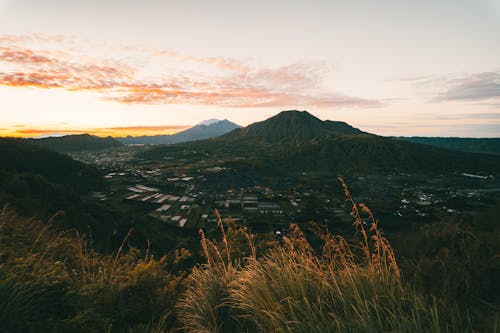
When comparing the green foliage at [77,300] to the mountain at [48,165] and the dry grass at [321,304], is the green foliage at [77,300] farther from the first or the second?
the mountain at [48,165]

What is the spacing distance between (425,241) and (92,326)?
52039 millimetres

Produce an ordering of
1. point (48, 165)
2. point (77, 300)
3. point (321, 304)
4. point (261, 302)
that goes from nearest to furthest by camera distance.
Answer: point (321, 304), point (261, 302), point (77, 300), point (48, 165)

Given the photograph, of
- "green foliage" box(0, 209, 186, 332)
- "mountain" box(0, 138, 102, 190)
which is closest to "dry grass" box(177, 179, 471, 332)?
"green foliage" box(0, 209, 186, 332)

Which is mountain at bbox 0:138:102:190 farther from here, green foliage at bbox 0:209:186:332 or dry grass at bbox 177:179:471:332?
dry grass at bbox 177:179:471:332

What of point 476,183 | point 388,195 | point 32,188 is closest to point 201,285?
point 32,188

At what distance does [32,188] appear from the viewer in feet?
132

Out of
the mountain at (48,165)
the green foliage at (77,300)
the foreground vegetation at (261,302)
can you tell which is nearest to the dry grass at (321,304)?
the foreground vegetation at (261,302)

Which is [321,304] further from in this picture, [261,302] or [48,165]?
[48,165]

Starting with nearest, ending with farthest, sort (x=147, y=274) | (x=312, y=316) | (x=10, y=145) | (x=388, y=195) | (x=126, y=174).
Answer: (x=312, y=316), (x=147, y=274), (x=10, y=145), (x=388, y=195), (x=126, y=174)

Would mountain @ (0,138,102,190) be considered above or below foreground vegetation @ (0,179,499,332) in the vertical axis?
below

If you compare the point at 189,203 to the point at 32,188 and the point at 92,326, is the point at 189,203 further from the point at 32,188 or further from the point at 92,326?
the point at 92,326

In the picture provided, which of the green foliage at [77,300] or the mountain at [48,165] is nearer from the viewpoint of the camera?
the green foliage at [77,300]

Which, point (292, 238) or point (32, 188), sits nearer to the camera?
point (292, 238)

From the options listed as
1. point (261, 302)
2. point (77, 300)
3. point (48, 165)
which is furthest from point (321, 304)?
point (48, 165)
